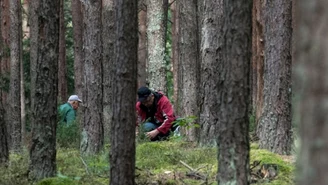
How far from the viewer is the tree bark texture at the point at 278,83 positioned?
29.4 ft

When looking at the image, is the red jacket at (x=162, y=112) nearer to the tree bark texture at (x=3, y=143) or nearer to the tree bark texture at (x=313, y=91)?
the tree bark texture at (x=3, y=143)

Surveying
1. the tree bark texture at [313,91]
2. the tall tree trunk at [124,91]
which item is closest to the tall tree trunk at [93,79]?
the tall tree trunk at [124,91]

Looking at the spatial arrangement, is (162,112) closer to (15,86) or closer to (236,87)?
(15,86)

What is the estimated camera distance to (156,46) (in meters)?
14.2

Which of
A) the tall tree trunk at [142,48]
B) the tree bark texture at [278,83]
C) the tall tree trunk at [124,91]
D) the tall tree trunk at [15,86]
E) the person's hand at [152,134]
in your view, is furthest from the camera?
the tall tree trunk at [142,48]

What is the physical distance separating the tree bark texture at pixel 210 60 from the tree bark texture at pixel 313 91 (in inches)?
310

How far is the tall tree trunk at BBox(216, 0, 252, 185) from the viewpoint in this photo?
5.23 meters

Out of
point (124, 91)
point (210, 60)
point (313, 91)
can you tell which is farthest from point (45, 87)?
point (313, 91)

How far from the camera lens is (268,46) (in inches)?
356

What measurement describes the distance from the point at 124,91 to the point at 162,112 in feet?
23.4

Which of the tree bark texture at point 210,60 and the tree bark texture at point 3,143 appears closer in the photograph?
the tree bark texture at point 3,143

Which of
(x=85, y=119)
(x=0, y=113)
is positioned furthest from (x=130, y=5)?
(x=85, y=119)

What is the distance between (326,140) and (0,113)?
6.75 metres

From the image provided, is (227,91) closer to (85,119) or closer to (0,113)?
(0,113)
